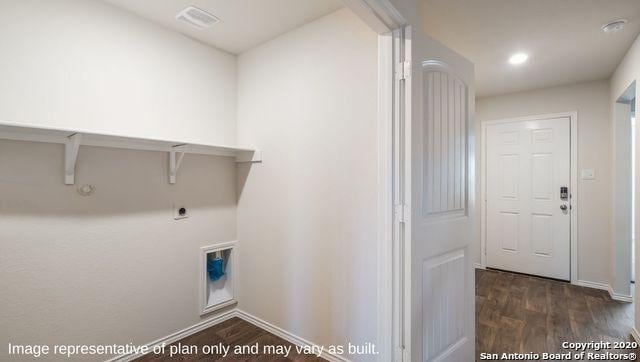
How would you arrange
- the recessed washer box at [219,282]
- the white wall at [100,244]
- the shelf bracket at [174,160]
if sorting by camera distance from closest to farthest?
the white wall at [100,244] → the shelf bracket at [174,160] → the recessed washer box at [219,282]

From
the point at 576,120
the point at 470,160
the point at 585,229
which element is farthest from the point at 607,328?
the point at 576,120

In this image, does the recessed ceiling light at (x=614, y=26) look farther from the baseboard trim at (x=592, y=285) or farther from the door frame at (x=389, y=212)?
the baseboard trim at (x=592, y=285)

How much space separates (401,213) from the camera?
4.67 feet

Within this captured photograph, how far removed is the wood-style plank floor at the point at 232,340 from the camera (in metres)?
1.96

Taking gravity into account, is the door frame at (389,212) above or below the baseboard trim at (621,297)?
above

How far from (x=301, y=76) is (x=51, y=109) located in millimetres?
1564

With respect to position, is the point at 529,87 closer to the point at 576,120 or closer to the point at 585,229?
the point at 576,120

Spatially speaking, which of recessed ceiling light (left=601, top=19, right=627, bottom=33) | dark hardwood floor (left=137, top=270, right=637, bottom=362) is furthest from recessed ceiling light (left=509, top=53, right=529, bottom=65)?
dark hardwood floor (left=137, top=270, right=637, bottom=362)

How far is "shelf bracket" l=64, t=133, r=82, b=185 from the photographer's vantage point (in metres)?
1.63

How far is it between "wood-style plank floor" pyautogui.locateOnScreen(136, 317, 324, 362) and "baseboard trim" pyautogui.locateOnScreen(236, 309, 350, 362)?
0.03 m

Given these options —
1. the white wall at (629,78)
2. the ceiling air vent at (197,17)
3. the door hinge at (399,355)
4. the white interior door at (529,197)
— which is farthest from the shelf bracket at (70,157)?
the white interior door at (529,197)

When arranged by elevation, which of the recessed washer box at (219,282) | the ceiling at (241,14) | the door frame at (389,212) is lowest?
the recessed washer box at (219,282)

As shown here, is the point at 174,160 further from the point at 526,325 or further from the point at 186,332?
the point at 526,325

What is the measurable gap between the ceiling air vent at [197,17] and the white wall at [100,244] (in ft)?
3.30
